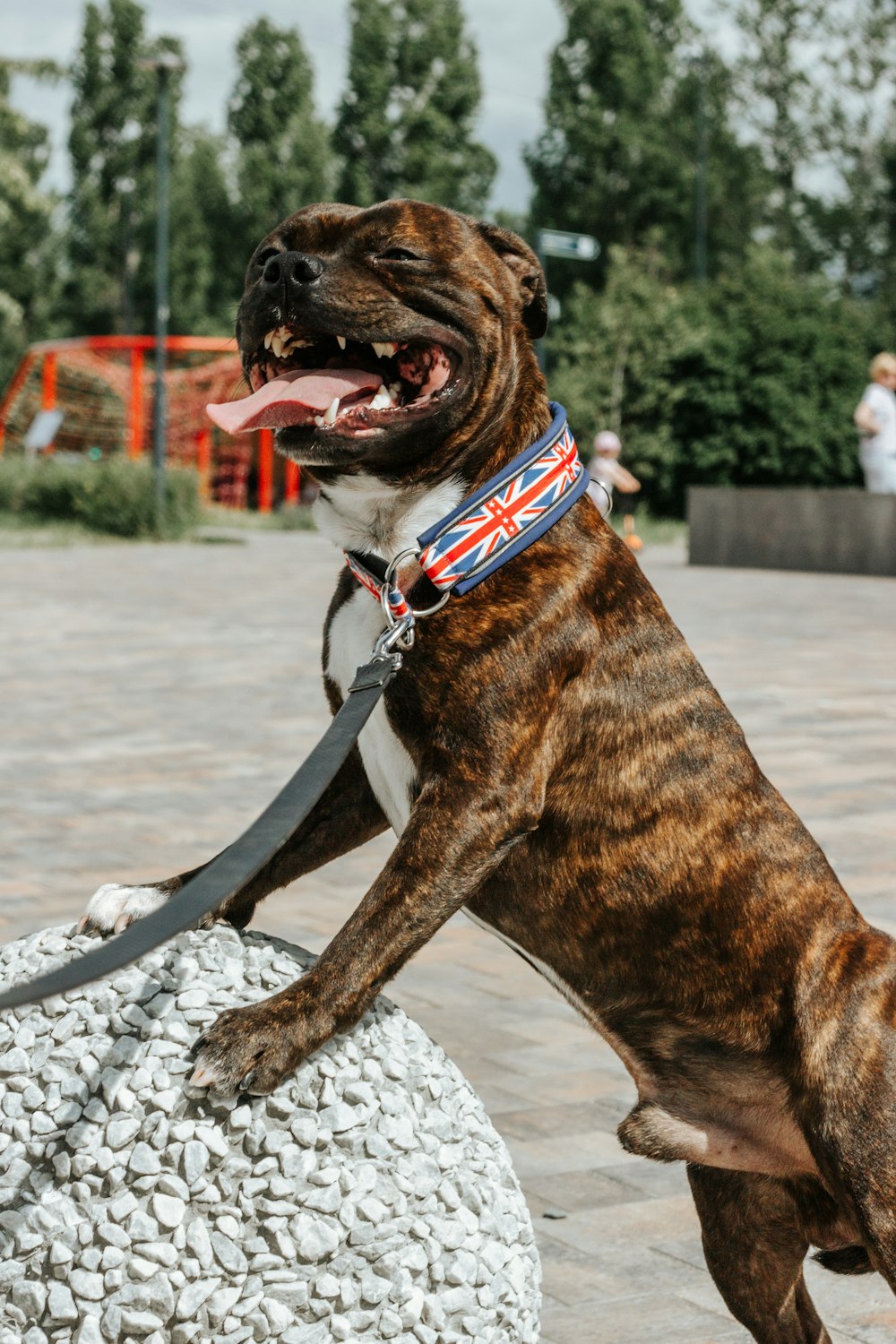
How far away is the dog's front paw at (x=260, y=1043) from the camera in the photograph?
228 cm

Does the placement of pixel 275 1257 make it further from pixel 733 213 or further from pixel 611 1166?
pixel 733 213

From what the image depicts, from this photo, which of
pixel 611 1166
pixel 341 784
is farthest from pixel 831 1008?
pixel 611 1166

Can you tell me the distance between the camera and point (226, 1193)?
2.24m

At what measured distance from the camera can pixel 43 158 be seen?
60031 millimetres

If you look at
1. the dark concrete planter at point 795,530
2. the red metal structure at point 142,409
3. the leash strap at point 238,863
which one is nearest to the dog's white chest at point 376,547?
the leash strap at point 238,863

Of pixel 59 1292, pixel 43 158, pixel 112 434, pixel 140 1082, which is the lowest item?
pixel 112 434

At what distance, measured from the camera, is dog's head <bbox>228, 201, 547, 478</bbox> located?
2559 mm

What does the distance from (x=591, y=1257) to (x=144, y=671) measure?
26.7 ft

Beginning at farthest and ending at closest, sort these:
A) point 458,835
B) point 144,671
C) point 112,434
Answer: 1. point 112,434
2. point 144,671
3. point 458,835

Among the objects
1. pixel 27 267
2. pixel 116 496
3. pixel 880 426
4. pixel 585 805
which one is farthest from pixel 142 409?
pixel 585 805

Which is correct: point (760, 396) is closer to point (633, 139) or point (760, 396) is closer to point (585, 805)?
point (633, 139)

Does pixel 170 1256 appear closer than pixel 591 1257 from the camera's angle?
Yes

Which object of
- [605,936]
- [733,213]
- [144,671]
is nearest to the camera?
[605,936]

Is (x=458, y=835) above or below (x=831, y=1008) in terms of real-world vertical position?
above
